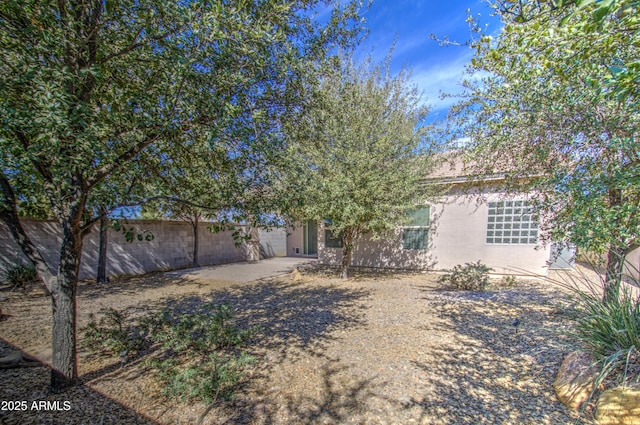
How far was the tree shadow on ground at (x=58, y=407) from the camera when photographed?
2340 millimetres

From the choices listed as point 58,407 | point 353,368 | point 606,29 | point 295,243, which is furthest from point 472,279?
point 295,243

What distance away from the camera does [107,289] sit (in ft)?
24.2

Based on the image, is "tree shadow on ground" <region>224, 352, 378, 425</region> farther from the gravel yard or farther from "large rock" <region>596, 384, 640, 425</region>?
"large rock" <region>596, 384, 640, 425</region>

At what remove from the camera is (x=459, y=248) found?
906cm

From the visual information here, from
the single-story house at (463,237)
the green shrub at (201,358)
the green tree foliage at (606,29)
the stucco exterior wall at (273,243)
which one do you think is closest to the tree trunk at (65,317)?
the green shrub at (201,358)

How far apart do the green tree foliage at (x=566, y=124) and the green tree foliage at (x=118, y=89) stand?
2093 mm

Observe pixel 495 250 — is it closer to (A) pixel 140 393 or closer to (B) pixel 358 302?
(B) pixel 358 302

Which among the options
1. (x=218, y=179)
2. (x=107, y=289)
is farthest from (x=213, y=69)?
(x=107, y=289)

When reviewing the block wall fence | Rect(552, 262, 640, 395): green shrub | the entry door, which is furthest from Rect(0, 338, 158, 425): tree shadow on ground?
the entry door

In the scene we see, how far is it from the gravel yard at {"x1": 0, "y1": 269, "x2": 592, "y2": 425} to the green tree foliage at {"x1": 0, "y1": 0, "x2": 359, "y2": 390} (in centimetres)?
69

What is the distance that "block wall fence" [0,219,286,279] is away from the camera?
23.7ft

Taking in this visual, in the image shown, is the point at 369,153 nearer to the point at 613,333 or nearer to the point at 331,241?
the point at 613,333

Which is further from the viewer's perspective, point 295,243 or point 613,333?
point 295,243

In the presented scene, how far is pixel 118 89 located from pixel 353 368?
4052mm
